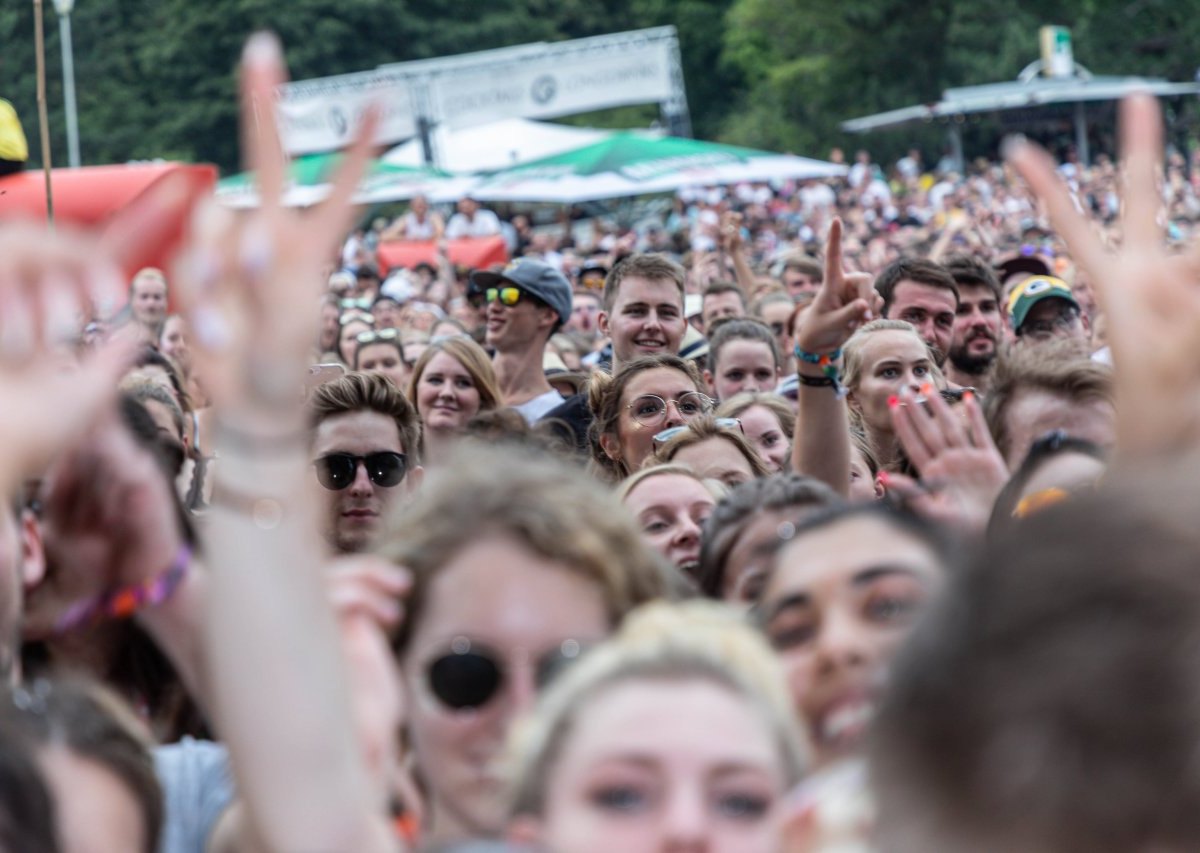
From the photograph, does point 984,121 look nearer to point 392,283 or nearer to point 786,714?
point 392,283

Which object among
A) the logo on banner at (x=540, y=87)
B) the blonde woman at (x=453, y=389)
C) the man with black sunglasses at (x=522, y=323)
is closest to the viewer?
the blonde woman at (x=453, y=389)

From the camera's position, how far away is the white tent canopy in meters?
27.8

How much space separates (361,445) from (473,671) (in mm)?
3156

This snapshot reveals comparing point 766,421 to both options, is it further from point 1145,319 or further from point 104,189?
point 104,189

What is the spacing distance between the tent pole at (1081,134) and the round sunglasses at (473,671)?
131 feet

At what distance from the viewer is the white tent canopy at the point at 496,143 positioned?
91.3ft

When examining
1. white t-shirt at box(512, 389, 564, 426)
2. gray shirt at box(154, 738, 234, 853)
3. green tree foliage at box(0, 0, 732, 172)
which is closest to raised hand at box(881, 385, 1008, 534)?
gray shirt at box(154, 738, 234, 853)

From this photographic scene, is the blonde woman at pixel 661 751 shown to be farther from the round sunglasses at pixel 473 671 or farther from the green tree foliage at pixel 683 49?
the green tree foliage at pixel 683 49

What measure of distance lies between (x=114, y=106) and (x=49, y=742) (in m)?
57.1

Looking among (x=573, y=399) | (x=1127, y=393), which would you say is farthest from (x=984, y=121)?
(x=1127, y=393)

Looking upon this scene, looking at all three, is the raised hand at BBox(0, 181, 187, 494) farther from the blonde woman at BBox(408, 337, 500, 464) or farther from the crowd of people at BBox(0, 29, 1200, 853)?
the blonde woman at BBox(408, 337, 500, 464)

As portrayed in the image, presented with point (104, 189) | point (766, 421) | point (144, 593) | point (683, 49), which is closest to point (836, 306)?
point (766, 421)

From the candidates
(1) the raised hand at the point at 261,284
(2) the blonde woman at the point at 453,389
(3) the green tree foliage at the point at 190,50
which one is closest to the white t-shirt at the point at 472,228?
(2) the blonde woman at the point at 453,389

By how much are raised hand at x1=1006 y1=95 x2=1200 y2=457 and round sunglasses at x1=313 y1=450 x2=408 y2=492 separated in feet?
10.2
